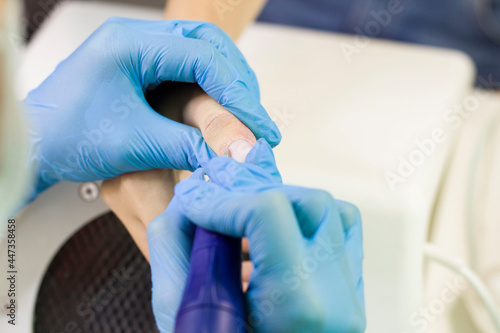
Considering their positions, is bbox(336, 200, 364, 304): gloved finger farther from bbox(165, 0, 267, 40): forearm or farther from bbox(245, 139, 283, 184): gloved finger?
bbox(165, 0, 267, 40): forearm

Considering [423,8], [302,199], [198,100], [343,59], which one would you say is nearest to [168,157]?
[198,100]

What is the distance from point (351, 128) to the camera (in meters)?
0.84

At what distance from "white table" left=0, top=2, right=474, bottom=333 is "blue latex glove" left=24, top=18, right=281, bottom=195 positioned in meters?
0.13

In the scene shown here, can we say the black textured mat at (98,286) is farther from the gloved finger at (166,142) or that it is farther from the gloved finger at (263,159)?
the gloved finger at (263,159)

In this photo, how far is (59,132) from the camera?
637 mm

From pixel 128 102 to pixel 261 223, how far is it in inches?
11.2

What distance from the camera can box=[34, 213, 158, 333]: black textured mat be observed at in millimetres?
784

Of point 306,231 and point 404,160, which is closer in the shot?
point 306,231

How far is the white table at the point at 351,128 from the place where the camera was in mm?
684

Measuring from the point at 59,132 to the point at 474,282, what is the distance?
0.67 m

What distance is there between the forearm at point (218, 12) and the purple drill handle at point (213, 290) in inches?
19.8

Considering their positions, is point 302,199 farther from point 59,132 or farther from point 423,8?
point 423,8

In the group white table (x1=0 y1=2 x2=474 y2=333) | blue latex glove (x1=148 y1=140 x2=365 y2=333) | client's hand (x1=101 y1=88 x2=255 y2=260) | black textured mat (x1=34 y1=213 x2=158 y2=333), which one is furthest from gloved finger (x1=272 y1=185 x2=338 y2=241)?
black textured mat (x1=34 y1=213 x2=158 y2=333)

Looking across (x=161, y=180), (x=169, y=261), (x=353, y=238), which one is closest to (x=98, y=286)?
(x=161, y=180)
